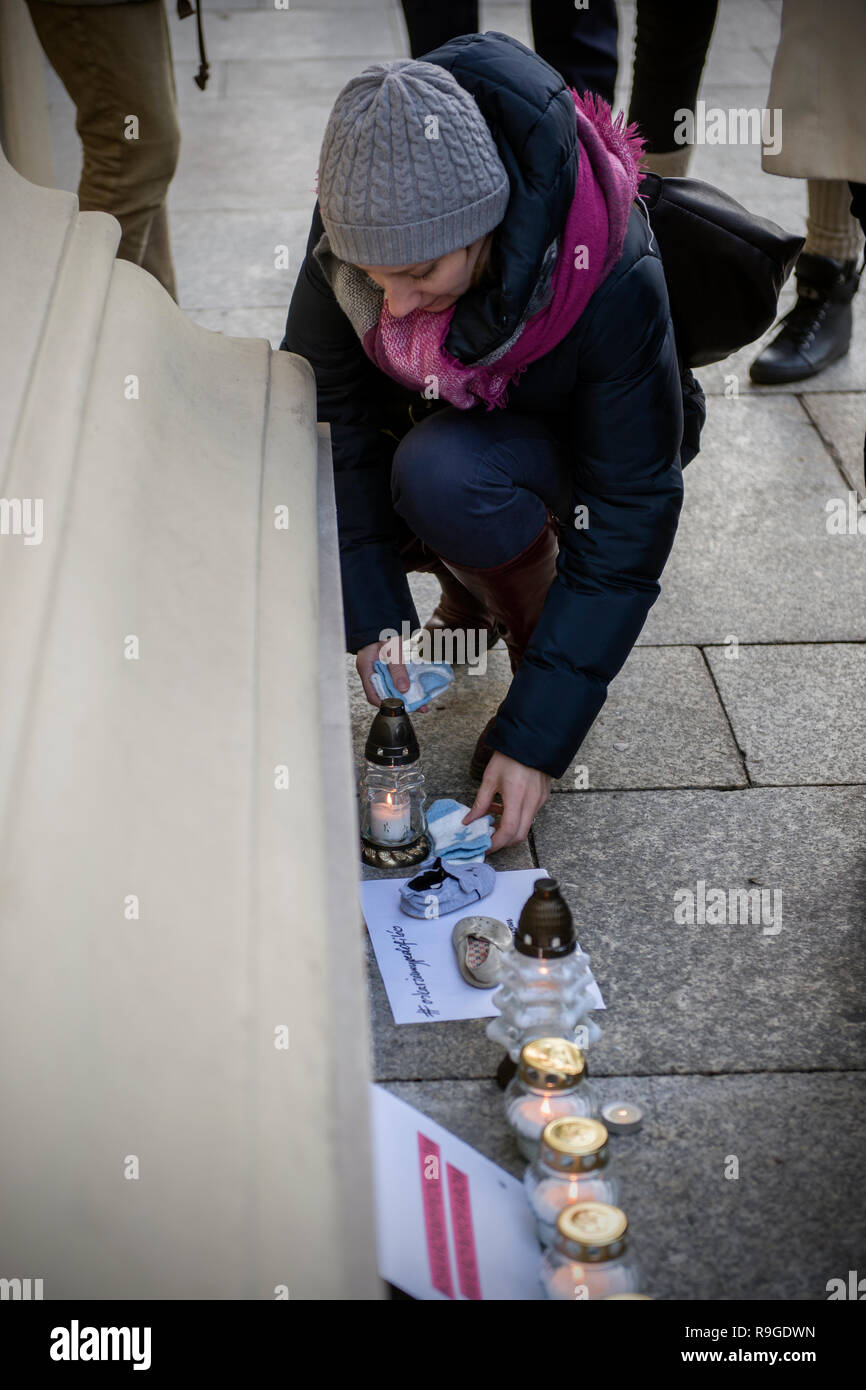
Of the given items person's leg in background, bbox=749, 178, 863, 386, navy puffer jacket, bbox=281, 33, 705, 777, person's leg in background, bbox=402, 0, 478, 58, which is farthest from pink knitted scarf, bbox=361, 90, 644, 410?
person's leg in background, bbox=749, 178, 863, 386

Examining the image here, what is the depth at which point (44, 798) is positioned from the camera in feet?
3.79

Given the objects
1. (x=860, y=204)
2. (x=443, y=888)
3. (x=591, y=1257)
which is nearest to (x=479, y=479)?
(x=443, y=888)

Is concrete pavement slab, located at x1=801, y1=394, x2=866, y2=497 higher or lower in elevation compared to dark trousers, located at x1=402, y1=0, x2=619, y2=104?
lower

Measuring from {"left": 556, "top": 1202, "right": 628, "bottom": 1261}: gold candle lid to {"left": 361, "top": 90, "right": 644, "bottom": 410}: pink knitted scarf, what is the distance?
108 cm

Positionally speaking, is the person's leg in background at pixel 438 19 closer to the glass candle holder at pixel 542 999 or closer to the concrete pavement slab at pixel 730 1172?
the glass candle holder at pixel 542 999

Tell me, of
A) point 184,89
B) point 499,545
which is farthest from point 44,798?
point 184,89

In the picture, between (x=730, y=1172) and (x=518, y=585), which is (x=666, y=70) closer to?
(x=518, y=585)

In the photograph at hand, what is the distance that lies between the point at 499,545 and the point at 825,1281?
1.14 metres

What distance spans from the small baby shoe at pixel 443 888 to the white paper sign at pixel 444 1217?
0.42m

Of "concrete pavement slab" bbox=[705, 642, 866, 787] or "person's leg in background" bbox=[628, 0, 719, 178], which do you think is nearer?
"concrete pavement slab" bbox=[705, 642, 866, 787]

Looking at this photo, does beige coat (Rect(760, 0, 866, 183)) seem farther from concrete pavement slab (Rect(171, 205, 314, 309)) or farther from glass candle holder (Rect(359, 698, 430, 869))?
glass candle holder (Rect(359, 698, 430, 869))

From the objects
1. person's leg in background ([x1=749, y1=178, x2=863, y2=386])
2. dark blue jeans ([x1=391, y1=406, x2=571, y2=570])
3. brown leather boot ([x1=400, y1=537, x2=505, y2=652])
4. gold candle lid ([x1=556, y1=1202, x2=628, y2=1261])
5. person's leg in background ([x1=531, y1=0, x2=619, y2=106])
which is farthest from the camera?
person's leg in background ([x1=749, y1=178, x2=863, y2=386])

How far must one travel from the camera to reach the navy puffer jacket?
5.30ft

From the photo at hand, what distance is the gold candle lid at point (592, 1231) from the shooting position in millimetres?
1312
